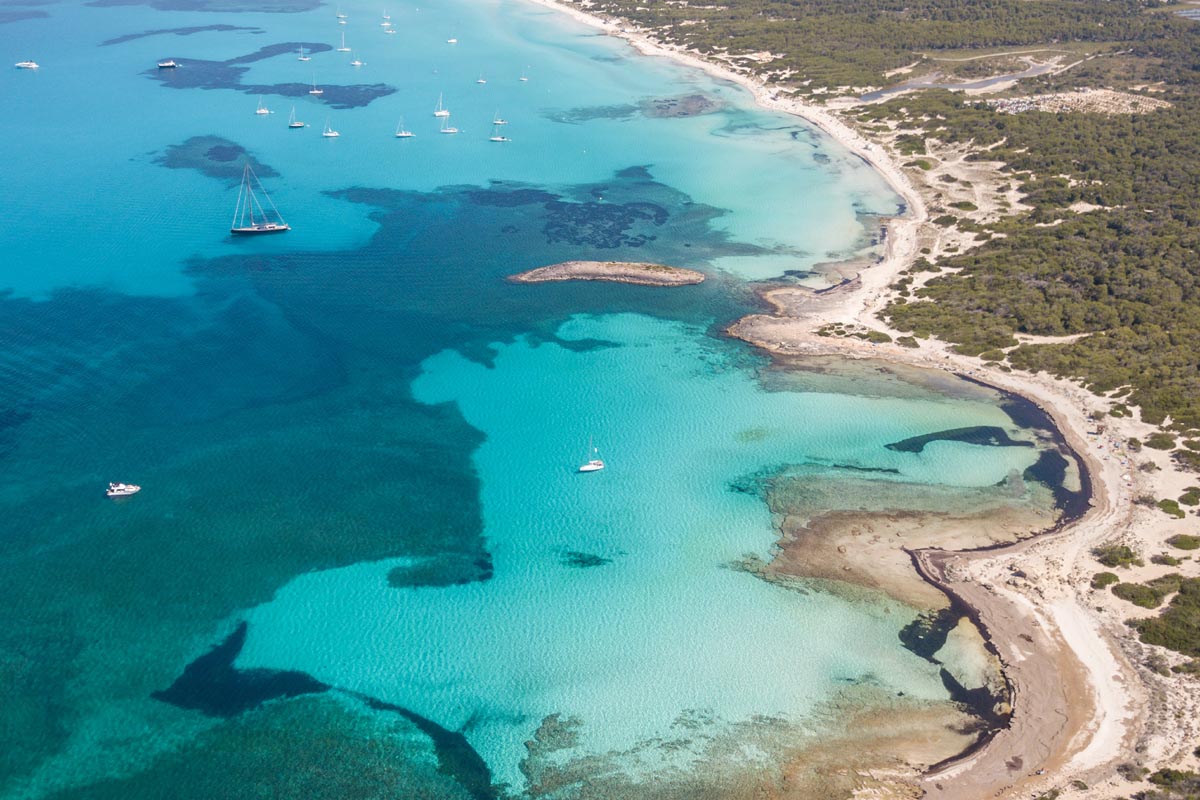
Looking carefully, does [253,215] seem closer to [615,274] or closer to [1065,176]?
[615,274]

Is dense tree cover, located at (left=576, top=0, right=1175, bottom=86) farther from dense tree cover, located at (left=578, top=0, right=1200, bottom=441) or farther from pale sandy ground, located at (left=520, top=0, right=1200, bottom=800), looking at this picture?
pale sandy ground, located at (left=520, top=0, right=1200, bottom=800)

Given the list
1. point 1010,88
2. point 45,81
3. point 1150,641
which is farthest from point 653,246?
point 45,81

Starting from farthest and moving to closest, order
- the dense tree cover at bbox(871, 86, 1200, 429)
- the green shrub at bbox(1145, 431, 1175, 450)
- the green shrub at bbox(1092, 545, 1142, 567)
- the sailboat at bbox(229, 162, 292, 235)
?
the sailboat at bbox(229, 162, 292, 235)
the dense tree cover at bbox(871, 86, 1200, 429)
the green shrub at bbox(1145, 431, 1175, 450)
the green shrub at bbox(1092, 545, 1142, 567)

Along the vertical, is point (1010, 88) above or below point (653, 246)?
above

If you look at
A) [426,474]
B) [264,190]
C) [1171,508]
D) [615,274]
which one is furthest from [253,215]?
[1171,508]

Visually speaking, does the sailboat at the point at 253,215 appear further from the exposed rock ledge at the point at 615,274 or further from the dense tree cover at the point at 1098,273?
the dense tree cover at the point at 1098,273

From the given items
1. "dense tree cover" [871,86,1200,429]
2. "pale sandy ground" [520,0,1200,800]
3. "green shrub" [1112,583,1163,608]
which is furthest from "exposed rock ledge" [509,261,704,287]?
"green shrub" [1112,583,1163,608]

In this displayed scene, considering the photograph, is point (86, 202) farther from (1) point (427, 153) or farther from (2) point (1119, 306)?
(2) point (1119, 306)
